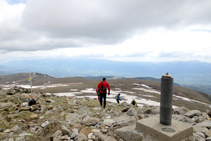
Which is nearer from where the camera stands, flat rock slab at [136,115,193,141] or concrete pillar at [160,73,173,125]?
flat rock slab at [136,115,193,141]

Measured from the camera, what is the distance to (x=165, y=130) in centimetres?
773

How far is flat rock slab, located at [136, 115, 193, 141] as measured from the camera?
7.28 meters

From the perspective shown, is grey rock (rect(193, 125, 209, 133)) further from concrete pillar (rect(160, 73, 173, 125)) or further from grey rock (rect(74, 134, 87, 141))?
grey rock (rect(74, 134, 87, 141))

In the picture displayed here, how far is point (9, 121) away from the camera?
33.3 ft

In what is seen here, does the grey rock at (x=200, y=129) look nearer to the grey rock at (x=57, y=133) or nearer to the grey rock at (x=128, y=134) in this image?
the grey rock at (x=128, y=134)

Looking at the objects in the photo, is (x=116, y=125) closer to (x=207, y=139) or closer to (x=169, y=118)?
(x=169, y=118)

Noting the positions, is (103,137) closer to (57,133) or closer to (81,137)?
(81,137)

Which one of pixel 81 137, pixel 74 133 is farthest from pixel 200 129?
pixel 74 133

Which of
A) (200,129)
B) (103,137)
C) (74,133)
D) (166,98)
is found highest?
(166,98)

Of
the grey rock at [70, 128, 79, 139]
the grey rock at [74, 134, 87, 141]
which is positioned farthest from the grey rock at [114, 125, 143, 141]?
the grey rock at [70, 128, 79, 139]

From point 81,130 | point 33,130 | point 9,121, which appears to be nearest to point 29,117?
point 9,121

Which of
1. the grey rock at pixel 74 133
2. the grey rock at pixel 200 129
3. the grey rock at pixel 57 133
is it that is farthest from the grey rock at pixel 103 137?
the grey rock at pixel 200 129

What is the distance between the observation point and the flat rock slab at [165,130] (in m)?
7.28

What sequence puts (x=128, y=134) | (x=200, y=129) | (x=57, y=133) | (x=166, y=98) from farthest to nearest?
(x=200, y=129) → (x=166, y=98) → (x=128, y=134) → (x=57, y=133)
